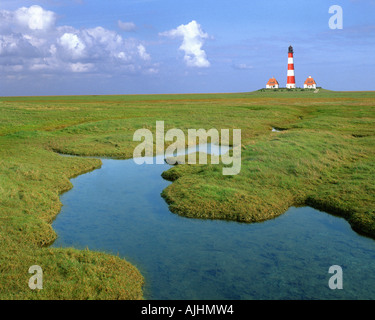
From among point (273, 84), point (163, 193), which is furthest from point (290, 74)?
point (163, 193)

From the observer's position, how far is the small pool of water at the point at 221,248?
1058cm

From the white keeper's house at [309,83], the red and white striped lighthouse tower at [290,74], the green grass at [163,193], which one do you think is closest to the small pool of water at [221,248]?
Answer: the green grass at [163,193]

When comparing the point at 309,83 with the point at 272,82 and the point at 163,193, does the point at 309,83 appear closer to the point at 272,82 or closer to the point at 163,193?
the point at 272,82

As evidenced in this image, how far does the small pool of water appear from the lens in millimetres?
10578

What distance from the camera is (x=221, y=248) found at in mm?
13320

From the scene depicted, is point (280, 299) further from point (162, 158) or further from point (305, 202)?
point (162, 158)

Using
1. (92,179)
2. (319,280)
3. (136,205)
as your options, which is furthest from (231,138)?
(319,280)

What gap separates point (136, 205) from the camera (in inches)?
722

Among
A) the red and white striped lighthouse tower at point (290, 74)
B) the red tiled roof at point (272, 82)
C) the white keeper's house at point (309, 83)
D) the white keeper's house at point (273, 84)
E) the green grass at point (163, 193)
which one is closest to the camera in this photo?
the green grass at point (163, 193)

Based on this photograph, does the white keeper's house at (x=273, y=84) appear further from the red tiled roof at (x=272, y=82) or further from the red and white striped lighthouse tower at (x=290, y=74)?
the red and white striped lighthouse tower at (x=290, y=74)

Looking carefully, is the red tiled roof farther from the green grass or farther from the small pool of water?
the small pool of water

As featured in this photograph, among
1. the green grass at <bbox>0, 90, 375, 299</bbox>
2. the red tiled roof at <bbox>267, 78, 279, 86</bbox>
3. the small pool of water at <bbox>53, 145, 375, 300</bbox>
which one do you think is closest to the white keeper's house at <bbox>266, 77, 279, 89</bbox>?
the red tiled roof at <bbox>267, 78, 279, 86</bbox>

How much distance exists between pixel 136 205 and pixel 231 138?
71.1 ft
